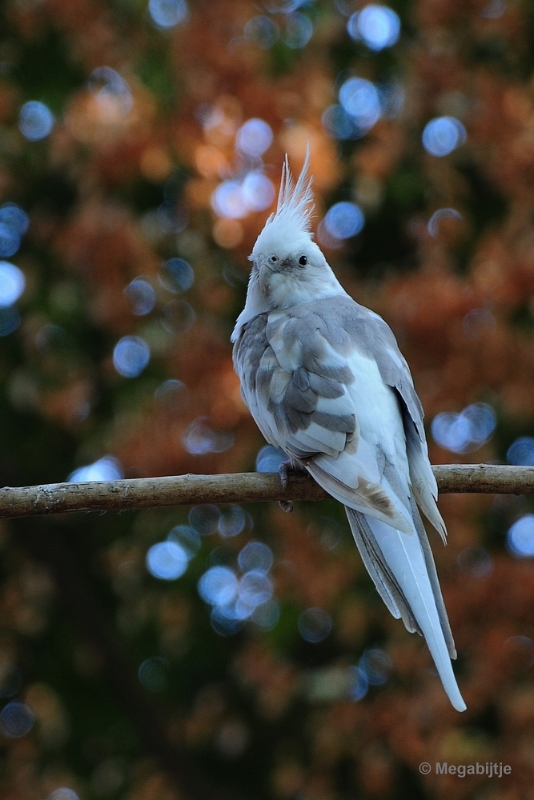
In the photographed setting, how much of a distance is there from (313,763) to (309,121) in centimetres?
375

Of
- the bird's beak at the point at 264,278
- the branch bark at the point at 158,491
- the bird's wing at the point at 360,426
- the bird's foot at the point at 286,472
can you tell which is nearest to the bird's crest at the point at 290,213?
the bird's beak at the point at 264,278

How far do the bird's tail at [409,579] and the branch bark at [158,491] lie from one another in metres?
0.30

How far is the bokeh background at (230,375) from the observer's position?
15.8 feet

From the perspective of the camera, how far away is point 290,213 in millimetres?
4035

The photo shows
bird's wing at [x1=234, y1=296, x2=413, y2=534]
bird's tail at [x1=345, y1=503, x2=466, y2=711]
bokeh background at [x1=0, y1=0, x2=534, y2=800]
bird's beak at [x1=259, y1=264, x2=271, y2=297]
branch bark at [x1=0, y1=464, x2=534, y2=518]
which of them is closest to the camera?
bird's tail at [x1=345, y1=503, x2=466, y2=711]

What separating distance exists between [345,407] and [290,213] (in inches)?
47.5

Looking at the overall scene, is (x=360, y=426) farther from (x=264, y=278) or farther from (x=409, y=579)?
(x=264, y=278)

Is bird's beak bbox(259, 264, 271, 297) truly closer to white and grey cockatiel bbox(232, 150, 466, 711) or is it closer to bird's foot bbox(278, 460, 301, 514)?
white and grey cockatiel bbox(232, 150, 466, 711)

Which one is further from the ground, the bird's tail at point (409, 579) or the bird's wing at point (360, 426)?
the bird's wing at point (360, 426)

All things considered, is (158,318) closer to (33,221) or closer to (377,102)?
(33,221)

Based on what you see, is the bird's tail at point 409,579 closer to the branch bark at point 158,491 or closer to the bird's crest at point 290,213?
the branch bark at point 158,491

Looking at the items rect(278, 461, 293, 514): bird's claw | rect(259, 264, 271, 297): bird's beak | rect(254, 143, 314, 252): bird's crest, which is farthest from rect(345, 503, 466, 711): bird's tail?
rect(254, 143, 314, 252): bird's crest

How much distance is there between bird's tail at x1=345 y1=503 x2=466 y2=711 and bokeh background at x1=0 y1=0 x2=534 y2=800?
1.91m

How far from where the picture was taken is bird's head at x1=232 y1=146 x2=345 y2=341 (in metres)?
3.93
